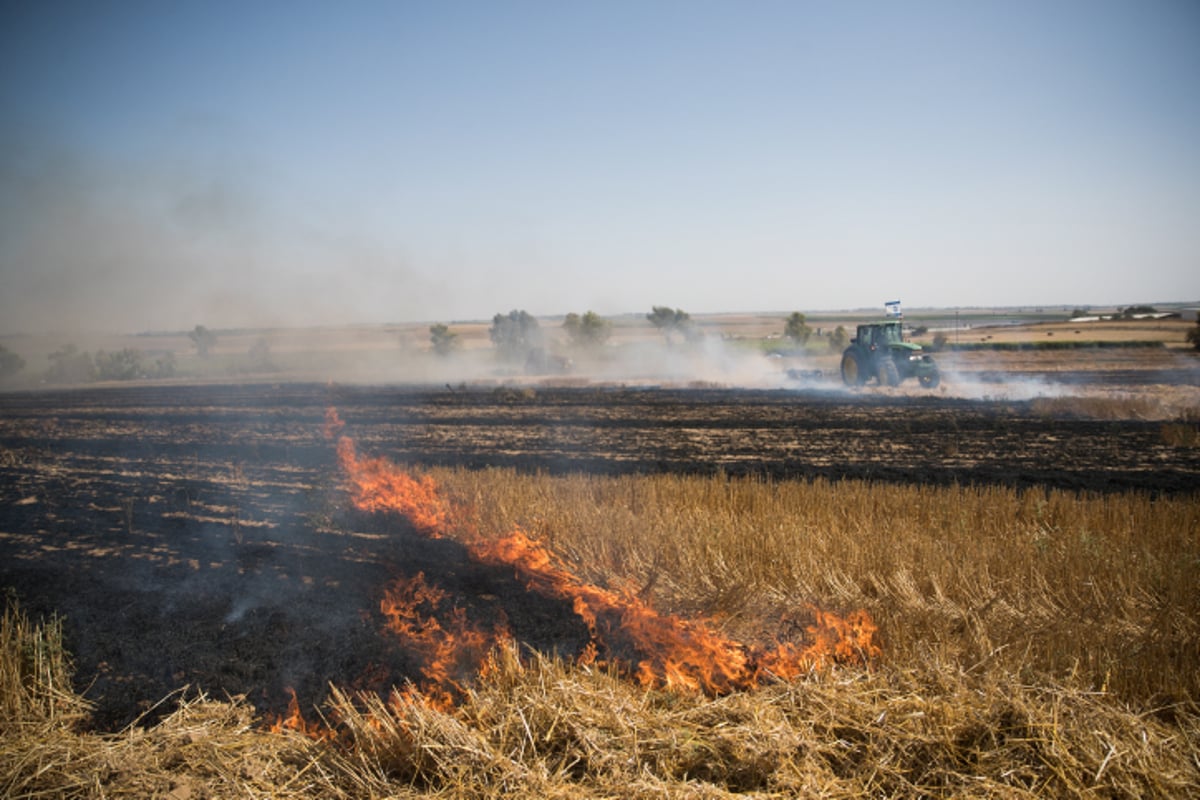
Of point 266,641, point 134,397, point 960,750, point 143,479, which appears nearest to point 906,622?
point 960,750

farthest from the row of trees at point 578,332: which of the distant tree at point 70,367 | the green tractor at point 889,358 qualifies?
the green tractor at point 889,358

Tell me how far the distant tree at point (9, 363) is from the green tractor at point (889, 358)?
59.0m

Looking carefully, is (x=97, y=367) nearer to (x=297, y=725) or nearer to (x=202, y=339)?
(x=202, y=339)

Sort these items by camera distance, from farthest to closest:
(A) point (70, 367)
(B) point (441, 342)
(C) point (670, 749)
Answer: (B) point (441, 342) < (A) point (70, 367) < (C) point (670, 749)

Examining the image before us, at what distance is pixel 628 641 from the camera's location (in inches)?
210

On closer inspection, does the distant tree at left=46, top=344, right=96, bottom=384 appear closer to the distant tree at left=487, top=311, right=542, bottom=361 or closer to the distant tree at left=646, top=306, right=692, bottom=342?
the distant tree at left=487, top=311, right=542, bottom=361

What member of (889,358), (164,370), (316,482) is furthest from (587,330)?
(316,482)

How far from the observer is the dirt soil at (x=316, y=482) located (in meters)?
5.32

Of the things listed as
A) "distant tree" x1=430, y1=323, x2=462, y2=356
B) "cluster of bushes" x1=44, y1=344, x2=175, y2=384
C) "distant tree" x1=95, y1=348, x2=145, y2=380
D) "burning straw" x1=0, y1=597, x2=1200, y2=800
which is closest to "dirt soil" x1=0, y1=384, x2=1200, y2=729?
"burning straw" x1=0, y1=597, x2=1200, y2=800

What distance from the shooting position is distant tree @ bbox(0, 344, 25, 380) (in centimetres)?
5281

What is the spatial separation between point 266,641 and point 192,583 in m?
1.62

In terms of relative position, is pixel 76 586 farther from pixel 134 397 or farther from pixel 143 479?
pixel 134 397

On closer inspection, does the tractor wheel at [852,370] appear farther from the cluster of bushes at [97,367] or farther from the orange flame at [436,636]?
the cluster of bushes at [97,367]

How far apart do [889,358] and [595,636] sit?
23.2 m
